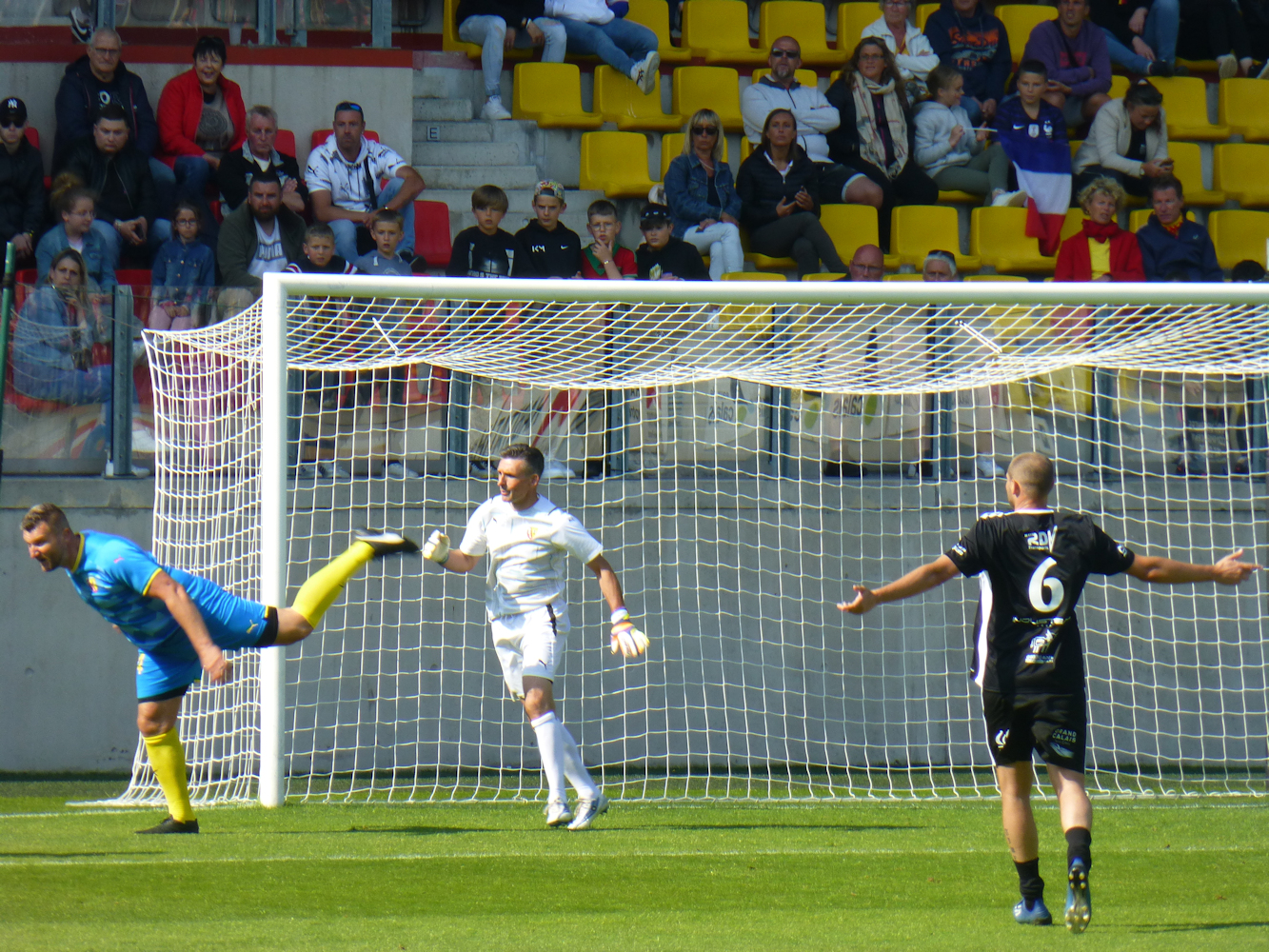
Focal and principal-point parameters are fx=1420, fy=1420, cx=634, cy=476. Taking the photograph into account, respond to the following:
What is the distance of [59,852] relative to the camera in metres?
5.91

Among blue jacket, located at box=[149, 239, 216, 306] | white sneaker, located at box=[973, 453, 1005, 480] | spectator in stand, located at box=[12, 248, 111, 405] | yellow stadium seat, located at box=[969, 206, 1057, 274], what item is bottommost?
white sneaker, located at box=[973, 453, 1005, 480]

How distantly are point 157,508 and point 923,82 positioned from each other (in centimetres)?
781

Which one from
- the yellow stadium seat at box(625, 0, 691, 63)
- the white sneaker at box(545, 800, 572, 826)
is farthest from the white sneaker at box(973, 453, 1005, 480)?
the yellow stadium seat at box(625, 0, 691, 63)

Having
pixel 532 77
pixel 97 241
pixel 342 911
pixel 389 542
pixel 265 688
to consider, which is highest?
pixel 532 77

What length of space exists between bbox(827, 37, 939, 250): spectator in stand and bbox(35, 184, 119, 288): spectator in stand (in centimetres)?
610

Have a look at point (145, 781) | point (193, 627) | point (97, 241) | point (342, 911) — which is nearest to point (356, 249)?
point (97, 241)

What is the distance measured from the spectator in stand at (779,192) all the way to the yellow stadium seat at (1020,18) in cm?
380

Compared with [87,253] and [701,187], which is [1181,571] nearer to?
[701,187]

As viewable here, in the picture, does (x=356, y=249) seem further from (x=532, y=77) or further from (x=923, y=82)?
(x=923, y=82)

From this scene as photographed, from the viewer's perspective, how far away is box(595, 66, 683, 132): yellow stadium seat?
41.2 feet

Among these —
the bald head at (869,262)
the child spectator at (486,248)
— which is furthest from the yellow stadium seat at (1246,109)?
the child spectator at (486,248)

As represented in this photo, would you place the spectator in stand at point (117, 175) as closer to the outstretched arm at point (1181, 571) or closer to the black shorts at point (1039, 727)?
the black shorts at point (1039, 727)

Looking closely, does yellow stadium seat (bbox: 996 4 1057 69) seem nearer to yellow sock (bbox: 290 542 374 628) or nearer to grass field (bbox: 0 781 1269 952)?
grass field (bbox: 0 781 1269 952)

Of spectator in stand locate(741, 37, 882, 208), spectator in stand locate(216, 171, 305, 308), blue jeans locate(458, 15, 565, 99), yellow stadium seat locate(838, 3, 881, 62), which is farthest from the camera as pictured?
yellow stadium seat locate(838, 3, 881, 62)
